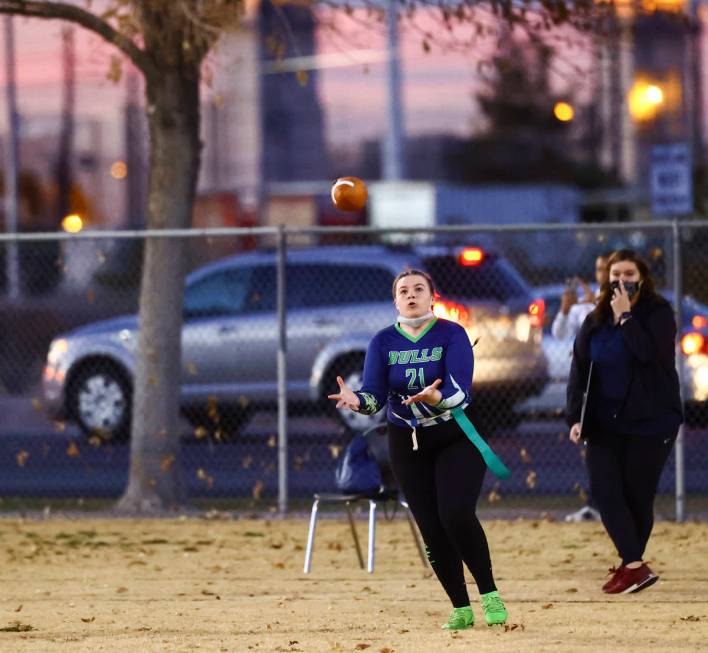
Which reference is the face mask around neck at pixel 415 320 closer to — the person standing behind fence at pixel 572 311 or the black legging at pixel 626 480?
the black legging at pixel 626 480

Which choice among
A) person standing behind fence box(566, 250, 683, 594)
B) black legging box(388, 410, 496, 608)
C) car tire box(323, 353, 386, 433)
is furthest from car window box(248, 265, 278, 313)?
black legging box(388, 410, 496, 608)

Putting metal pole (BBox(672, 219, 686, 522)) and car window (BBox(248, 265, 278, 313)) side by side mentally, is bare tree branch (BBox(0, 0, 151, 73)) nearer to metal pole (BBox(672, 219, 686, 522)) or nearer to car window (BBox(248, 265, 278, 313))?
car window (BBox(248, 265, 278, 313))

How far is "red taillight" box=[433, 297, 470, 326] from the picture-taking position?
14734 millimetres

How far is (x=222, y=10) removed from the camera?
513 inches

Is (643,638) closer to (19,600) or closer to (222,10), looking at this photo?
(19,600)

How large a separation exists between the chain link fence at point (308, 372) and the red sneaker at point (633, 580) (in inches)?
151

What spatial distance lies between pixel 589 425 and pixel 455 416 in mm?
1689

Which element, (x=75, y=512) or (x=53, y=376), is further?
(x=53, y=376)

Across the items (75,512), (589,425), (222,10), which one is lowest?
(75,512)

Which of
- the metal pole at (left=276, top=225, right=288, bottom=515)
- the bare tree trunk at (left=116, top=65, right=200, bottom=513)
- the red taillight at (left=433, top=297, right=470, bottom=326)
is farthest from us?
the red taillight at (left=433, top=297, right=470, bottom=326)

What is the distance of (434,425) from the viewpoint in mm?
8438

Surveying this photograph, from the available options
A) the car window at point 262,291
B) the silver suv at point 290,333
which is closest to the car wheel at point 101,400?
the silver suv at point 290,333

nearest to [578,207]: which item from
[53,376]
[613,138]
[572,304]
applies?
[613,138]

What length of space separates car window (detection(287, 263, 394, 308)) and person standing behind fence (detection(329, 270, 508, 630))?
7670mm
